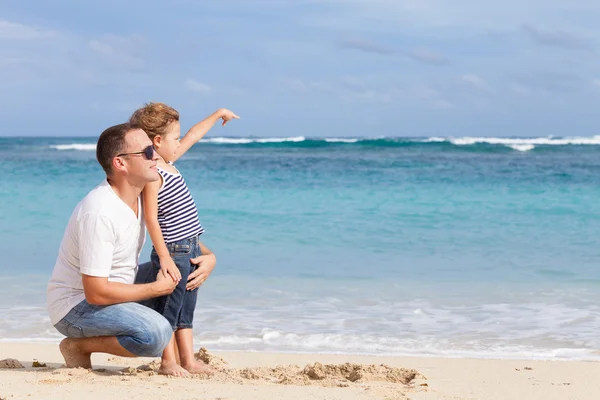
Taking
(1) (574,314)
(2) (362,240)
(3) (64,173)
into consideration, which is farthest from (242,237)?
(3) (64,173)

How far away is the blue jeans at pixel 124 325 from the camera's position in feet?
10.5

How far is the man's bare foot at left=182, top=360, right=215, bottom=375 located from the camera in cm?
356

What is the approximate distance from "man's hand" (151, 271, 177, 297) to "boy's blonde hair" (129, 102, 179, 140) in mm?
652

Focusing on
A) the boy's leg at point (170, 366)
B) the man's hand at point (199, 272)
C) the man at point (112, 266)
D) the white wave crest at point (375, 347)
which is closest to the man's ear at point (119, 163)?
the man at point (112, 266)

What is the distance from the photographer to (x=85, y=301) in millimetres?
3223

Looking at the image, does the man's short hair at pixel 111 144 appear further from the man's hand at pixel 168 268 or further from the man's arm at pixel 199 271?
the man's arm at pixel 199 271

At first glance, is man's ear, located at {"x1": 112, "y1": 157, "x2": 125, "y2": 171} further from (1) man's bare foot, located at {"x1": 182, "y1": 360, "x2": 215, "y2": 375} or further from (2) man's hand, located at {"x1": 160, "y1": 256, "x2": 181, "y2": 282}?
(1) man's bare foot, located at {"x1": 182, "y1": 360, "x2": 215, "y2": 375}

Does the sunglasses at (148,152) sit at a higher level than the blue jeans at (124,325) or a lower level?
higher

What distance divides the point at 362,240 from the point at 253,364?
4976mm

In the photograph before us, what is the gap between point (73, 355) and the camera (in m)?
3.44

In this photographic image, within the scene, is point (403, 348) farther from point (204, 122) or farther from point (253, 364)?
point (204, 122)

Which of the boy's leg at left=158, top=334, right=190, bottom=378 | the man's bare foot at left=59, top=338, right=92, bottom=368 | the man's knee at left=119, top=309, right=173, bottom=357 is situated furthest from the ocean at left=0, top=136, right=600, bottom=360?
the man's knee at left=119, top=309, right=173, bottom=357

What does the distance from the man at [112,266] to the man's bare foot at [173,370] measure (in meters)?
0.18

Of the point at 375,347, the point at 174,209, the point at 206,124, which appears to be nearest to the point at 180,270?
the point at 174,209
